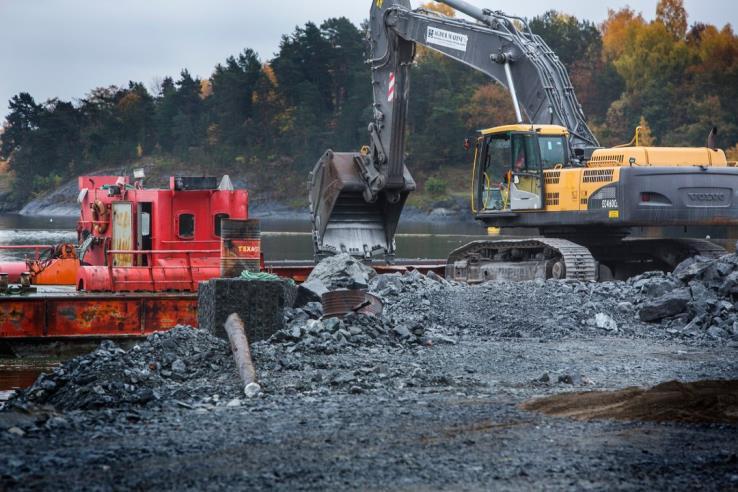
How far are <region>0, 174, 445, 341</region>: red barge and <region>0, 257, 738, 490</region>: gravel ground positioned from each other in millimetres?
2805

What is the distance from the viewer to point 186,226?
63.9 feet

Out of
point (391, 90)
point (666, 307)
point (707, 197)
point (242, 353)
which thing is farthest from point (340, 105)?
point (242, 353)

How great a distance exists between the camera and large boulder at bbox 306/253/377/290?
62.8 feet

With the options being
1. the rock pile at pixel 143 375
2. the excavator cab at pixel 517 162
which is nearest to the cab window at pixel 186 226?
the excavator cab at pixel 517 162

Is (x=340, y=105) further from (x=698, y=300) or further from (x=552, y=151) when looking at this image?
(x=698, y=300)

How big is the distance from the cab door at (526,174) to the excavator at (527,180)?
2cm

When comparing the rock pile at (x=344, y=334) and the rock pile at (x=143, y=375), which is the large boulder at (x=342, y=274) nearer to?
the rock pile at (x=344, y=334)

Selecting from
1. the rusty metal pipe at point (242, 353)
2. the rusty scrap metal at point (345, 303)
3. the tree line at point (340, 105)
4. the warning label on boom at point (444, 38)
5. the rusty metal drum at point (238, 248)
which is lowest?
the rusty metal pipe at point (242, 353)

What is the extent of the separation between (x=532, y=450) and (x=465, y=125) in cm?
7909

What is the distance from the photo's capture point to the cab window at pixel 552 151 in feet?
69.5

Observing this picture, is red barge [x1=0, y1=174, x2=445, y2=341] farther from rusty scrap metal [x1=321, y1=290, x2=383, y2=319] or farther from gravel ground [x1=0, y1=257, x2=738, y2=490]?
rusty scrap metal [x1=321, y1=290, x2=383, y2=319]

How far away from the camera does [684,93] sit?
252 ft

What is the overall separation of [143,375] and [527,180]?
11956 mm

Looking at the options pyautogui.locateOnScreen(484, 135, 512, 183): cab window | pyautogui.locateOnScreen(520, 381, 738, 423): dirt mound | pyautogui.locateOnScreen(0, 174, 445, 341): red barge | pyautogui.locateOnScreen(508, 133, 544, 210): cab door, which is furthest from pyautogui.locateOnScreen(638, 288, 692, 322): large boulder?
pyautogui.locateOnScreen(0, 174, 445, 341): red barge
